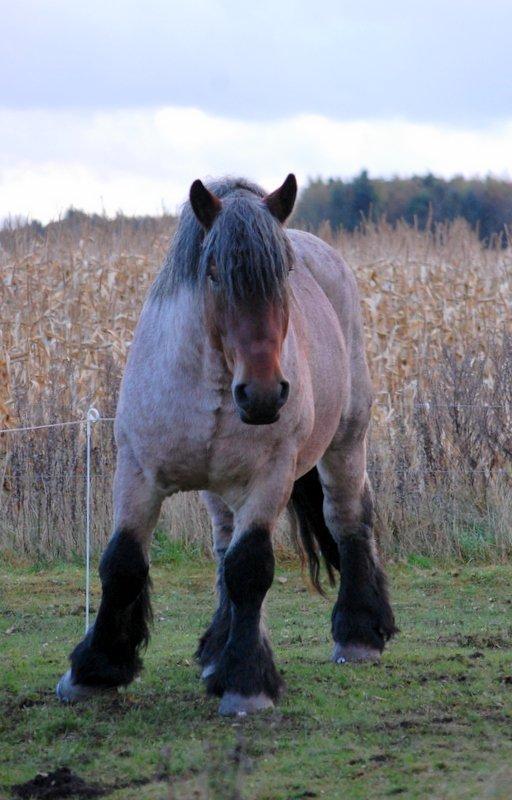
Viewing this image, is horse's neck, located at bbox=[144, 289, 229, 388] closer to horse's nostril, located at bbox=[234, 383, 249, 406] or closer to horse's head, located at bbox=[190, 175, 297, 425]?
horse's head, located at bbox=[190, 175, 297, 425]

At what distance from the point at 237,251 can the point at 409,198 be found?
4520cm

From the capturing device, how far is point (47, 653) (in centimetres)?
675

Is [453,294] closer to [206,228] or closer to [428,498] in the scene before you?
[428,498]

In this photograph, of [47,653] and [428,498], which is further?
[428,498]

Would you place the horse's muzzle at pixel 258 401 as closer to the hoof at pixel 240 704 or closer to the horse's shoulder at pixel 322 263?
the hoof at pixel 240 704

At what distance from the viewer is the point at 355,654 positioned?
634cm

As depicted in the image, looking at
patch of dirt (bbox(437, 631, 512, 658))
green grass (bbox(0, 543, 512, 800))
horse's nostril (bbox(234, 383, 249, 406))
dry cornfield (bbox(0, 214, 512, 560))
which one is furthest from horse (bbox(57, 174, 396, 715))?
dry cornfield (bbox(0, 214, 512, 560))

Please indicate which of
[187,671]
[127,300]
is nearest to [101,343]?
[127,300]

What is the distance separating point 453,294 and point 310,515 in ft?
35.3

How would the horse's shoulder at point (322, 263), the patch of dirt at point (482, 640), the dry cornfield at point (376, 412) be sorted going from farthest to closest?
the dry cornfield at point (376, 412) < the horse's shoulder at point (322, 263) < the patch of dirt at point (482, 640)

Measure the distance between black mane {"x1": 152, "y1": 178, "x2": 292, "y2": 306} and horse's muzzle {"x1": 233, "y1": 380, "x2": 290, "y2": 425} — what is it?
41 cm

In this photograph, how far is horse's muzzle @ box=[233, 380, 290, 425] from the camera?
14.6 ft

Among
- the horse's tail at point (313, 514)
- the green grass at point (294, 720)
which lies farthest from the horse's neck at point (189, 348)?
the horse's tail at point (313, 514)

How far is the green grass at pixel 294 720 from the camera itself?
391 cm
